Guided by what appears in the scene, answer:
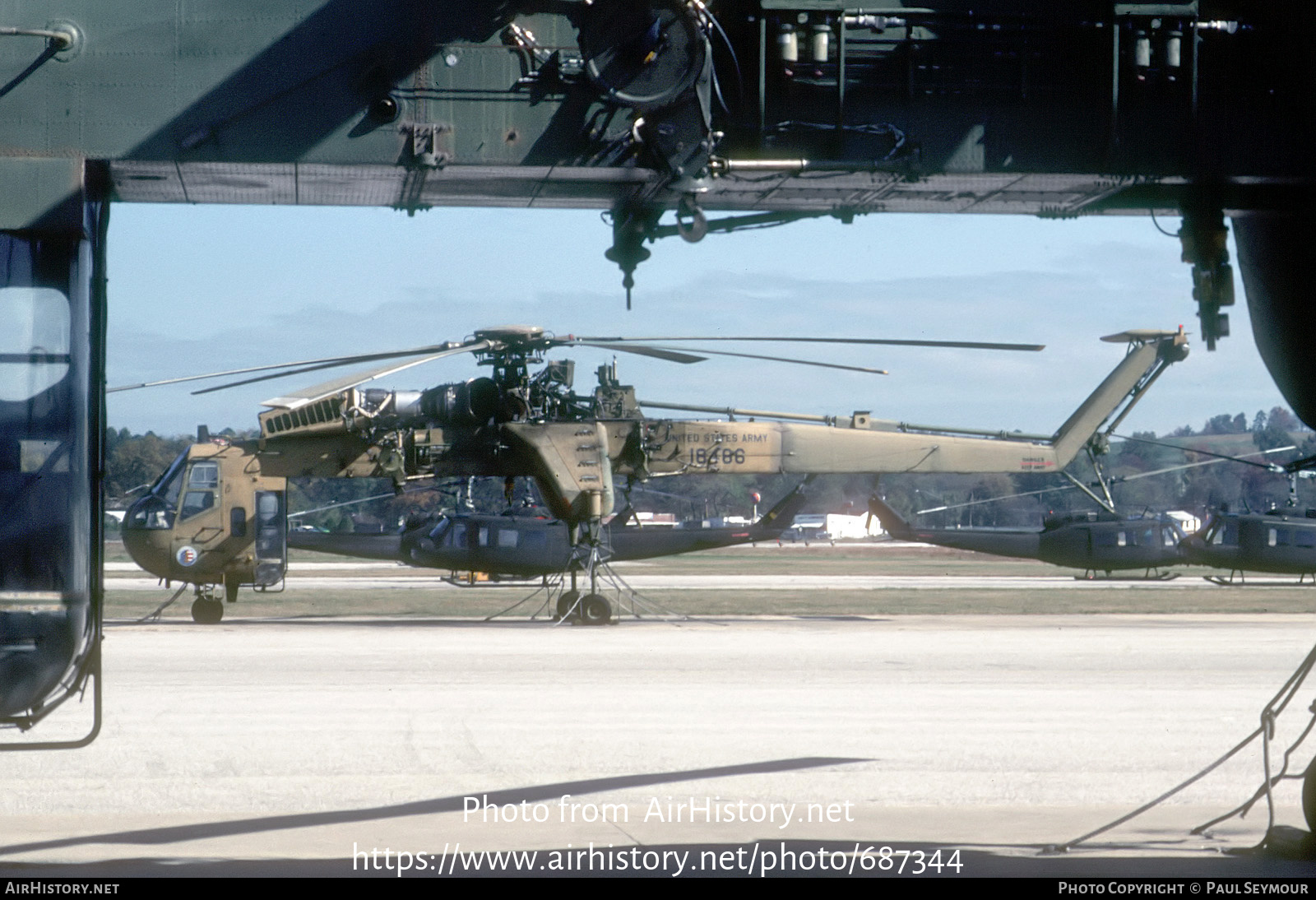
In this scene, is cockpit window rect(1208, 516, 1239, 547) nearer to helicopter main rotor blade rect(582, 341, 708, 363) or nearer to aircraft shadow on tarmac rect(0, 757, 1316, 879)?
helicopter main rotor blade rect(582, 341, 708, 363)

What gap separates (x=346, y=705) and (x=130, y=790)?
4310 millimetres

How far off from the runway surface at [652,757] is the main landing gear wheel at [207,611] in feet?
17.0

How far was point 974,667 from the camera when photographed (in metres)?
17.0

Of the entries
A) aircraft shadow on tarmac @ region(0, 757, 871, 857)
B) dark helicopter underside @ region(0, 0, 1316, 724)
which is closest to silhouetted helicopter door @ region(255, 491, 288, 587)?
aircraft shadow on tarmac @ region(0, 757, 871, 857)

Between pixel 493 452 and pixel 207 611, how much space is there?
6.35m

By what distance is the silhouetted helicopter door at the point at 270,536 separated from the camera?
2522 cm

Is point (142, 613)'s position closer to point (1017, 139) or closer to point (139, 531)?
point (139, 531)

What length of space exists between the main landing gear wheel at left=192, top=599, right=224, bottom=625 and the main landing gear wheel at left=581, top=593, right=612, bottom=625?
659 cm

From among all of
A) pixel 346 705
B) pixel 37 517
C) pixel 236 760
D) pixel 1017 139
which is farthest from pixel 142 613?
pixel 1017 139

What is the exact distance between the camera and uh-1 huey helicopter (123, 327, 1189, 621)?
22.5 meters

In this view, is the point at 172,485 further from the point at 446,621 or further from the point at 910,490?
the point at 910,490

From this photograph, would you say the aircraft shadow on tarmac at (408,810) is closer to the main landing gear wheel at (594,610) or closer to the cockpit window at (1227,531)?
the main landing gear wheel at (594,610)

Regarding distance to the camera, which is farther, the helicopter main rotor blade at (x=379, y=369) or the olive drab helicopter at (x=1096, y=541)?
the olive drab helicopter at (x=1096, y=541)

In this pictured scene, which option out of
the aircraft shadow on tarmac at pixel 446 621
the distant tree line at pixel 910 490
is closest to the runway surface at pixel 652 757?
the aircraft shadow on tarmac at pixel 446 621
